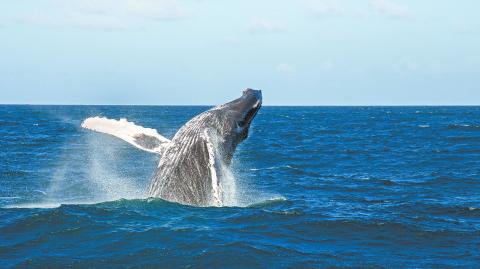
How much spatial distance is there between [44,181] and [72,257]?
9033 millimetres

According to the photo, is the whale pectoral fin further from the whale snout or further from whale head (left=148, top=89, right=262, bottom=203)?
the whale snout

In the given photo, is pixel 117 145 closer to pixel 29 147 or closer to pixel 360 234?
pixel 29 147

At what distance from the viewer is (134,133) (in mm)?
9375

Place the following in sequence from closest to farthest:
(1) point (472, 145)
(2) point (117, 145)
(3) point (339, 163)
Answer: (3) point (339, 163)
(1) point (472, 145)
(2) point (117, 145)

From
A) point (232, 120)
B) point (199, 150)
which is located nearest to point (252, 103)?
point (232, 120)

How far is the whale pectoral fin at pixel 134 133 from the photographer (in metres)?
9.11

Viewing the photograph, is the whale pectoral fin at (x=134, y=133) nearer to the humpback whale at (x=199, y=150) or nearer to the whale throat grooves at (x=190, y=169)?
the humpback whale at (x=199, y=150)

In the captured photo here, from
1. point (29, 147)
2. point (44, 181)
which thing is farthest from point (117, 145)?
point (44, 181)

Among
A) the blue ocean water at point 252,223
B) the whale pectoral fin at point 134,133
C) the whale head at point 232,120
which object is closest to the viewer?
the blue ocean water at point 252,223

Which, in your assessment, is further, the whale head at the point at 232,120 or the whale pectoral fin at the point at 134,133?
the whale pectoral fin at the point at 134,133

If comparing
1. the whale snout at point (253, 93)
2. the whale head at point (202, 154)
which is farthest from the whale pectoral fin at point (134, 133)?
the whale snout at point (253, 93)

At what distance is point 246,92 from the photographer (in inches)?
373

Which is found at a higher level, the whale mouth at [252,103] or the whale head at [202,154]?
the whale mouth at [252,103]

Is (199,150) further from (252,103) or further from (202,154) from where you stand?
(252,103)
